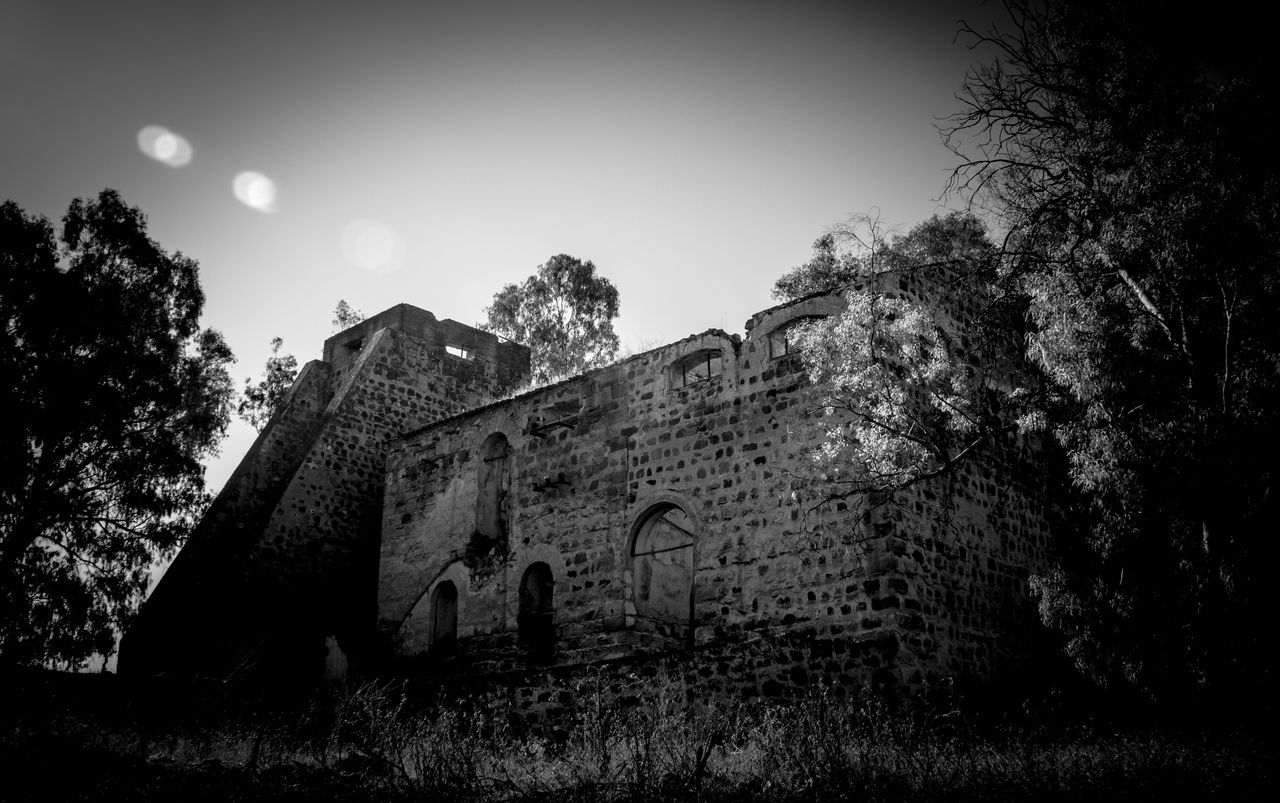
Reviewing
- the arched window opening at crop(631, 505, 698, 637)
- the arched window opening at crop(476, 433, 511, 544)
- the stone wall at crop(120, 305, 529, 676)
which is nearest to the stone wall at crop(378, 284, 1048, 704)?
the arched window opening at crop(631, 505, 698, 637)

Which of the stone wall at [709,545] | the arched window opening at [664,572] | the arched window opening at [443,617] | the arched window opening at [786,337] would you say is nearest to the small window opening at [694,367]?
the stone wall at [709,545]

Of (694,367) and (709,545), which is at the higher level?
(694,367)

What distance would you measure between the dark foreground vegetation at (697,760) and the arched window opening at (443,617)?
4.99 meters

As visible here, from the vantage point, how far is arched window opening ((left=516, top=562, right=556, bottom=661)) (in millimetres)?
14243

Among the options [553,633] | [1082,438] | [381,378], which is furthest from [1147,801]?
[381,378]

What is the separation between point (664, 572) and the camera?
44.5 feet

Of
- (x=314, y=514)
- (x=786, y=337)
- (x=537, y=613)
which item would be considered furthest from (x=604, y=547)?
(x=314, y=514)

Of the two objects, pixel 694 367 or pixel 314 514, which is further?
pixel 314 514

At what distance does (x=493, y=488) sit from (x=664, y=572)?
13.6 ft

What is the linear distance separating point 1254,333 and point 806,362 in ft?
16.2

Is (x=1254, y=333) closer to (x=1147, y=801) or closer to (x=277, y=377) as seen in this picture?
(x=1147, y=801)

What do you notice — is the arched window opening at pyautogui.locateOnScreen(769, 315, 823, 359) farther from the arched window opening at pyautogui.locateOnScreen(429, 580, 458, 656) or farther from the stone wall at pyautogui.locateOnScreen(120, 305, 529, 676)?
the stone wall at pyautogui.locateOnScreen(120, 305, 529, 676)

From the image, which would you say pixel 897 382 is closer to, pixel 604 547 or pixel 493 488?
pixel 604 547

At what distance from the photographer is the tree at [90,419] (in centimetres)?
1445
